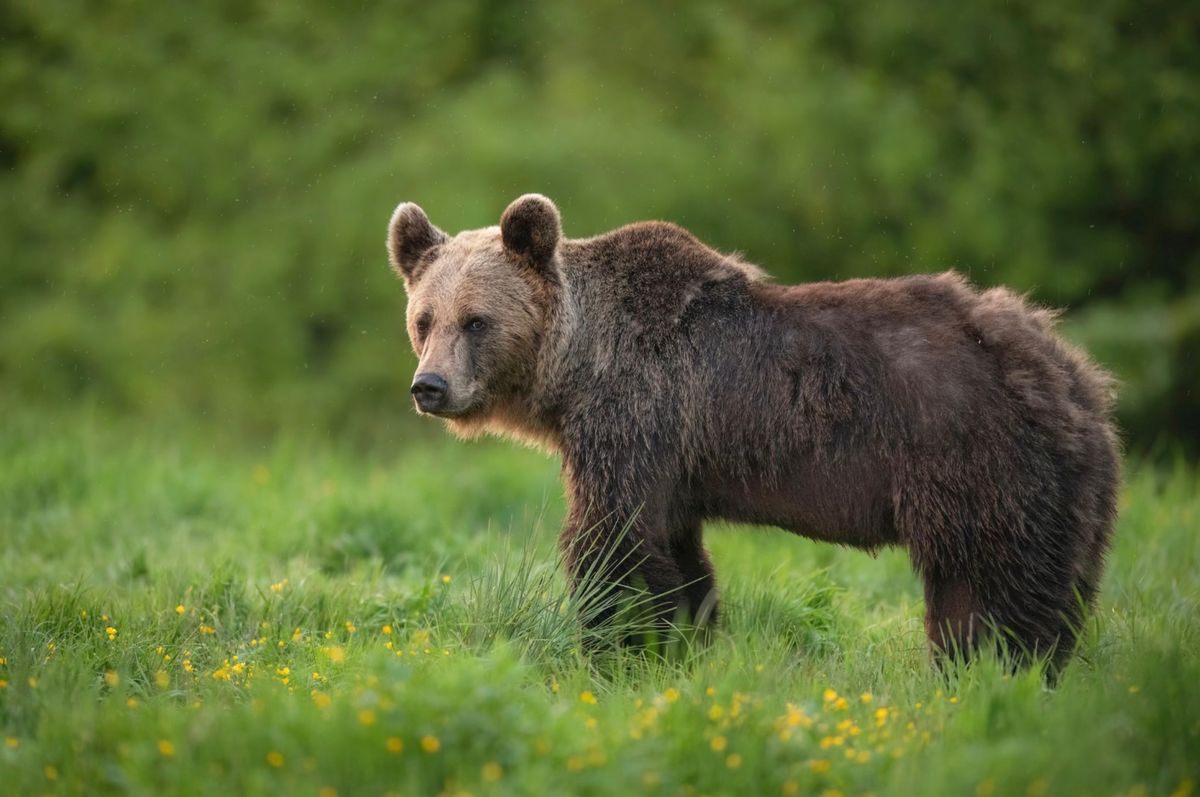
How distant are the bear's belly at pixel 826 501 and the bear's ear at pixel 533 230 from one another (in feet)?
4.38

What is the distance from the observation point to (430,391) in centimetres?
545

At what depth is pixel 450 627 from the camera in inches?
206

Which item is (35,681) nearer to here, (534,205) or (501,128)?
(534,205)

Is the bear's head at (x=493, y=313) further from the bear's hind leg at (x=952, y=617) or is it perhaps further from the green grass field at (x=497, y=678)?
the bear's hind leg at (x=952, y=617)

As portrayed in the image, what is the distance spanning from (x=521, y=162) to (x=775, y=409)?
8.49 metres

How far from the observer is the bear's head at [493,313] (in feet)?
18.5

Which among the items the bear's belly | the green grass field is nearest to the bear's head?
the green grass field

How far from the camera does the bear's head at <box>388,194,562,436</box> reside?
562cm

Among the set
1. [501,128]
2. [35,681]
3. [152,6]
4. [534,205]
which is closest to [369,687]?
[35,681]

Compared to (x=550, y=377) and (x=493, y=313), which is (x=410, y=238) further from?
(x=550, y=377)

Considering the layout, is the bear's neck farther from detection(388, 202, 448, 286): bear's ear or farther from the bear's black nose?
detection(388, 202, 448, 286): bear's ear

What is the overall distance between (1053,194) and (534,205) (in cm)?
899

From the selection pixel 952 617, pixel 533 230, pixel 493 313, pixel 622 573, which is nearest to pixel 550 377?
pixel 493 313

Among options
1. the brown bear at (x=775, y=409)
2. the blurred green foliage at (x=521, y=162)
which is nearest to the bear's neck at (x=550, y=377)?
the brown bear at (x=775, y=409)
